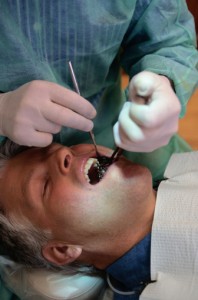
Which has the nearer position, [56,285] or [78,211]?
[78,211]

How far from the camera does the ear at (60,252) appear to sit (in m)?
1.20

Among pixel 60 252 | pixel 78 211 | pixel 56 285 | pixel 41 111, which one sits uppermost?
pixel 41 111

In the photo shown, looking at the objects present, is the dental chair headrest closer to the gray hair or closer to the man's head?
the gray hair

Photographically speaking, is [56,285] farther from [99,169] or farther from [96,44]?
[96,44]

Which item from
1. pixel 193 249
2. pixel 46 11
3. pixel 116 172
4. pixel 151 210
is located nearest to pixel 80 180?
pixel 116 172

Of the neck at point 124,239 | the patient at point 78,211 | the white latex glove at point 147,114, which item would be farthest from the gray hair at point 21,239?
the white latex glove at point 147,114

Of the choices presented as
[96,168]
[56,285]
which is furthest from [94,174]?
[56,285]

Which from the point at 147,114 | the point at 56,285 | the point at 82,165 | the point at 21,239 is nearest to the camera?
the point at 147,114

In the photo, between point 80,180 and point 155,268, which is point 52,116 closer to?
point 80,180

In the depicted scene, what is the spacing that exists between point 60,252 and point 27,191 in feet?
0.72

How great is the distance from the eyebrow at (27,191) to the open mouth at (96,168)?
174 millimetres

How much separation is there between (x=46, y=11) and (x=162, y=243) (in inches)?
28.4

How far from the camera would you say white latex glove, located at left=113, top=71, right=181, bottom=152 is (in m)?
0.88

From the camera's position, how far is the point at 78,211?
3.62ft
